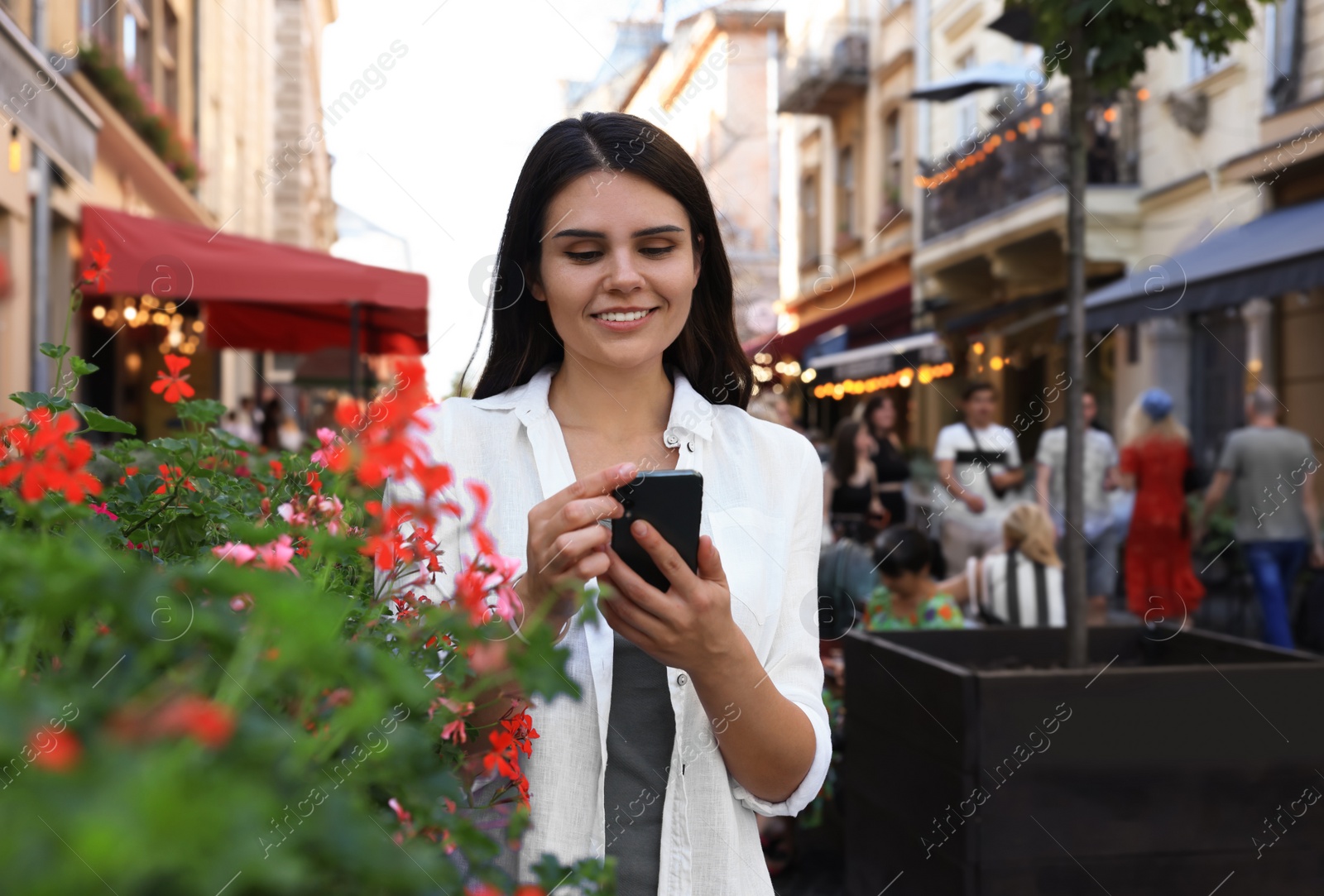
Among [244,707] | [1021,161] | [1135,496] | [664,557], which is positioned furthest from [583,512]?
[1021,161]

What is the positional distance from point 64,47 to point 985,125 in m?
11.4

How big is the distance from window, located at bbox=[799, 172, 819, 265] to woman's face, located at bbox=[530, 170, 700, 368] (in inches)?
872

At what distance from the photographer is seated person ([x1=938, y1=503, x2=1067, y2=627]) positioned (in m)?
4.65

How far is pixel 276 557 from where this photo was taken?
0.74 metres

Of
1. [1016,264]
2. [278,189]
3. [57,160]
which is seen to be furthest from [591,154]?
[278,189]

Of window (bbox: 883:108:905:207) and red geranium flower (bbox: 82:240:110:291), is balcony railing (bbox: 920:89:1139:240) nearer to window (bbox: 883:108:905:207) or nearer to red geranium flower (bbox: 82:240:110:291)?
window (bbox: 883:108:905:207)

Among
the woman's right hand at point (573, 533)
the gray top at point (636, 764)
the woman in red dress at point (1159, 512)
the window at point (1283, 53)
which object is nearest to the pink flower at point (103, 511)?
the woman's right hand at point (573, 533)

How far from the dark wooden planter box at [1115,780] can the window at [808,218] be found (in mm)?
21359

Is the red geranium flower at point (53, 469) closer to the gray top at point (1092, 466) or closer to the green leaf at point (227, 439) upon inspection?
the green leaf at point (227, 439)

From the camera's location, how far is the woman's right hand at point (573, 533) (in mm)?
1182

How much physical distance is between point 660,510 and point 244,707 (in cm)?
84

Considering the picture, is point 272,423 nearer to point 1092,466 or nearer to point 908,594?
point 1092,466

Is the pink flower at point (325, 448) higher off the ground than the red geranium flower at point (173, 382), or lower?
lower

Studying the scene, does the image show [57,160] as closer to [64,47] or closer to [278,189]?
[64,47]
